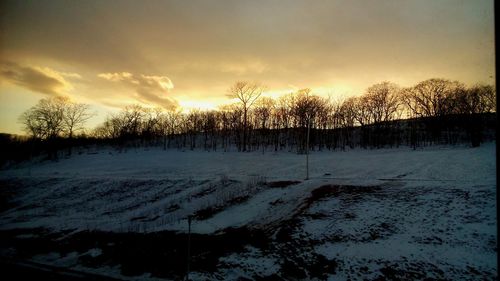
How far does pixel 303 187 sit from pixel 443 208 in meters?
10.8

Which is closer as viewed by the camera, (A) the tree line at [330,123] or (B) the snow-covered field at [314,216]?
(B) the snow-covered field at [314,216]

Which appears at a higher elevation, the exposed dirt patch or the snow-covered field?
Result: the exposed dirt patch

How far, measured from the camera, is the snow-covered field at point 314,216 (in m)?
14.6

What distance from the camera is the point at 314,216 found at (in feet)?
68.4

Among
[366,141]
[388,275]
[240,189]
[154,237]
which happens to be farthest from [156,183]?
[366,141]

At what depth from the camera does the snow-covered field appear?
14625 millimetres

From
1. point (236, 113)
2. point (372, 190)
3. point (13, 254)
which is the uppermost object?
point (236, 113)

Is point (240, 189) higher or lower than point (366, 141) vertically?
lower

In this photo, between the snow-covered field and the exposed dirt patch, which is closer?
the snow-covered field

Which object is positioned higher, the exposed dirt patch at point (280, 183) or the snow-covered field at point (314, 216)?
the exposed dirt patch at point (280, 183)

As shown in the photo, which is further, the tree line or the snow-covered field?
the tree line

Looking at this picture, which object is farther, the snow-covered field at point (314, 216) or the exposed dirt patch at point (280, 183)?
the exposed dirt patch at point (280, 183)

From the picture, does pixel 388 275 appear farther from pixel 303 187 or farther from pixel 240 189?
pixel 240 189

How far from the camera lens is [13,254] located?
1931 centimetres
